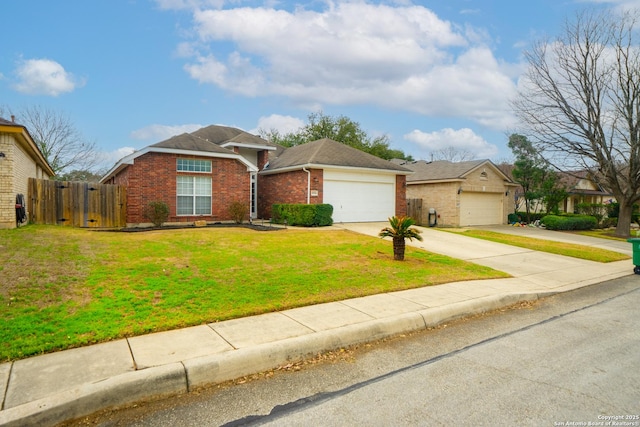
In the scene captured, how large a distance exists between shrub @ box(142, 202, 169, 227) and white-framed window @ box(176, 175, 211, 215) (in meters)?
1.17

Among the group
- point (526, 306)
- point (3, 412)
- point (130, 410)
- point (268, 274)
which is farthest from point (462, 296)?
point (3, 412)

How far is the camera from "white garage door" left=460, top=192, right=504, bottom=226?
80.8ft

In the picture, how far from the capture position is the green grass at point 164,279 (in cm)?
496

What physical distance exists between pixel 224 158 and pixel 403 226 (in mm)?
10644

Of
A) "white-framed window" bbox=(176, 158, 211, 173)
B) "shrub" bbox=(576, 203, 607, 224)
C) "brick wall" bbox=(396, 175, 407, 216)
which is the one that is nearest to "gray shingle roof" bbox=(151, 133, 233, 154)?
"white-framed window" bbox=(176, 158, 211, 173)

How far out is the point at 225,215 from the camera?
18.0 m

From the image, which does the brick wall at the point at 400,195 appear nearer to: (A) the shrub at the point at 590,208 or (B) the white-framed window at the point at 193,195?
(B) the white-framed window at the point at 193,195

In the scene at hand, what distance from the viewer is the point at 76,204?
1472cm

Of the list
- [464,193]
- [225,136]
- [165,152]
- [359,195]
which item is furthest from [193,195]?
[464,193]

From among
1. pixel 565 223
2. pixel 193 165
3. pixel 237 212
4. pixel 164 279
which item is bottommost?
pixel 164 279

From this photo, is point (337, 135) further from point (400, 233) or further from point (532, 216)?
point (400, 233)

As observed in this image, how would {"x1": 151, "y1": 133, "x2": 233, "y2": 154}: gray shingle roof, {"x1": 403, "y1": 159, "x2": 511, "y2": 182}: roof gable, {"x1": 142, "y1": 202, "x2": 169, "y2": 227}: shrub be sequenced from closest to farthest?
1. {"x1": 142, "y1": 202, "x2": 169, "y2": 227}: shrub
2. {"x1": 151, "y1": 133, "x2": 233, "y2": 154}: gray shingle roof
3. {"x1": 403, "y1": 159, "x2": 511, "y2": 182}: roof gable

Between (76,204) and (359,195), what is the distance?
1281 cm

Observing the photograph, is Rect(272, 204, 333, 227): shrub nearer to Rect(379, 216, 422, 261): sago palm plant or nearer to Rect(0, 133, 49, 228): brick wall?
Rect(379, 216, 422, 261): sago palm plant
